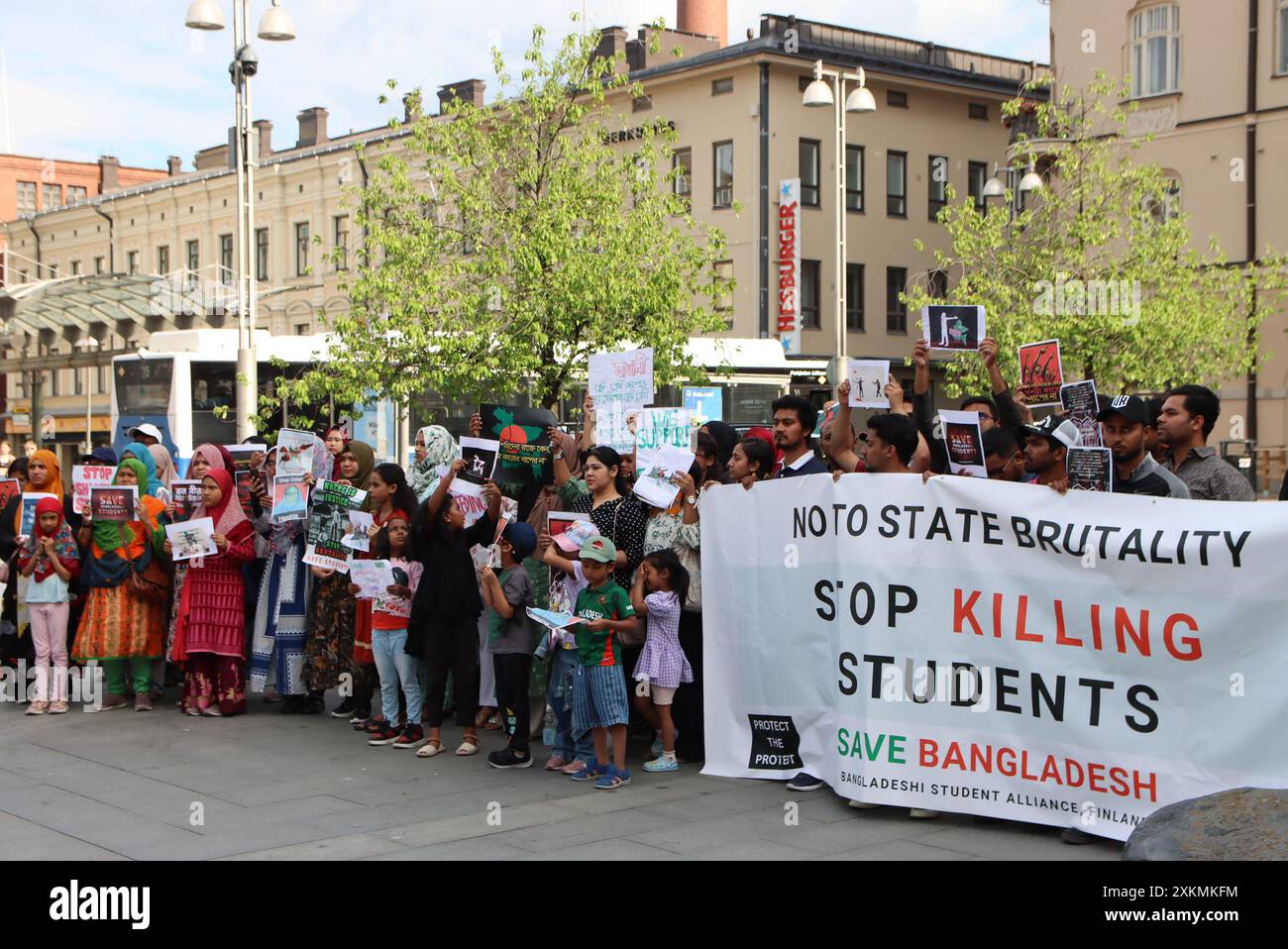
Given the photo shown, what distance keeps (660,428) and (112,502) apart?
13.4 feet

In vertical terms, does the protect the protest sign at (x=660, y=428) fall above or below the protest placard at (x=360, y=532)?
above

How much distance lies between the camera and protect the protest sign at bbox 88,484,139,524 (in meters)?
11.4

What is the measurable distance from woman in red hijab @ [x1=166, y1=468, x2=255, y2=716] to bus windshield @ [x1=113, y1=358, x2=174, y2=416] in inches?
730

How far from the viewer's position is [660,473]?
9.38m

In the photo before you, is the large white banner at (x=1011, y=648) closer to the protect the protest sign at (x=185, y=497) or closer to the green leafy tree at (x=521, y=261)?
the protect the protest sign at (x=185, y=497)

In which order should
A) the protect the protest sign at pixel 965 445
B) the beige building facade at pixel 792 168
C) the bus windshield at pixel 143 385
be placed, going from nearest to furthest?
the protect the protest sign at pixel 965 445, the bus windshield at pixel 143 385, the beige building facade at pixel 792 168

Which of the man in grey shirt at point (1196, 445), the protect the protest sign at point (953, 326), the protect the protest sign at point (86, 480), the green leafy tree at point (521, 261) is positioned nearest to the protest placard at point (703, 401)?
the green leafy tree at point (521, 261)

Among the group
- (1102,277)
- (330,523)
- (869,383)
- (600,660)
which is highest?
(1102,277)

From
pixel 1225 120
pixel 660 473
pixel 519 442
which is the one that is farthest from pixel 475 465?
A: pixel 1225 120

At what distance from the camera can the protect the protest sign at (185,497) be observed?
1143 centimetres

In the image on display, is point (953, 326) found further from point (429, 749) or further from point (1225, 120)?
point (1225, 120)

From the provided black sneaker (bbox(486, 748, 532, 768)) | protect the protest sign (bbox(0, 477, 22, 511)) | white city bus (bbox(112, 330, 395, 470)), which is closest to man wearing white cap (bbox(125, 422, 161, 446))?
protect the protest sign (bbox(0, 477, 22, 511))

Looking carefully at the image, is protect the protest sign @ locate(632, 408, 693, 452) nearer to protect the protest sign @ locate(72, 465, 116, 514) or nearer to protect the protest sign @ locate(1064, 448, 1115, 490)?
protect the protest sign @ locate(1064, 448, 1115, 490)

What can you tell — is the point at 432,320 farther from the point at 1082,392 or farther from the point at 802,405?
the point at 1082,392
